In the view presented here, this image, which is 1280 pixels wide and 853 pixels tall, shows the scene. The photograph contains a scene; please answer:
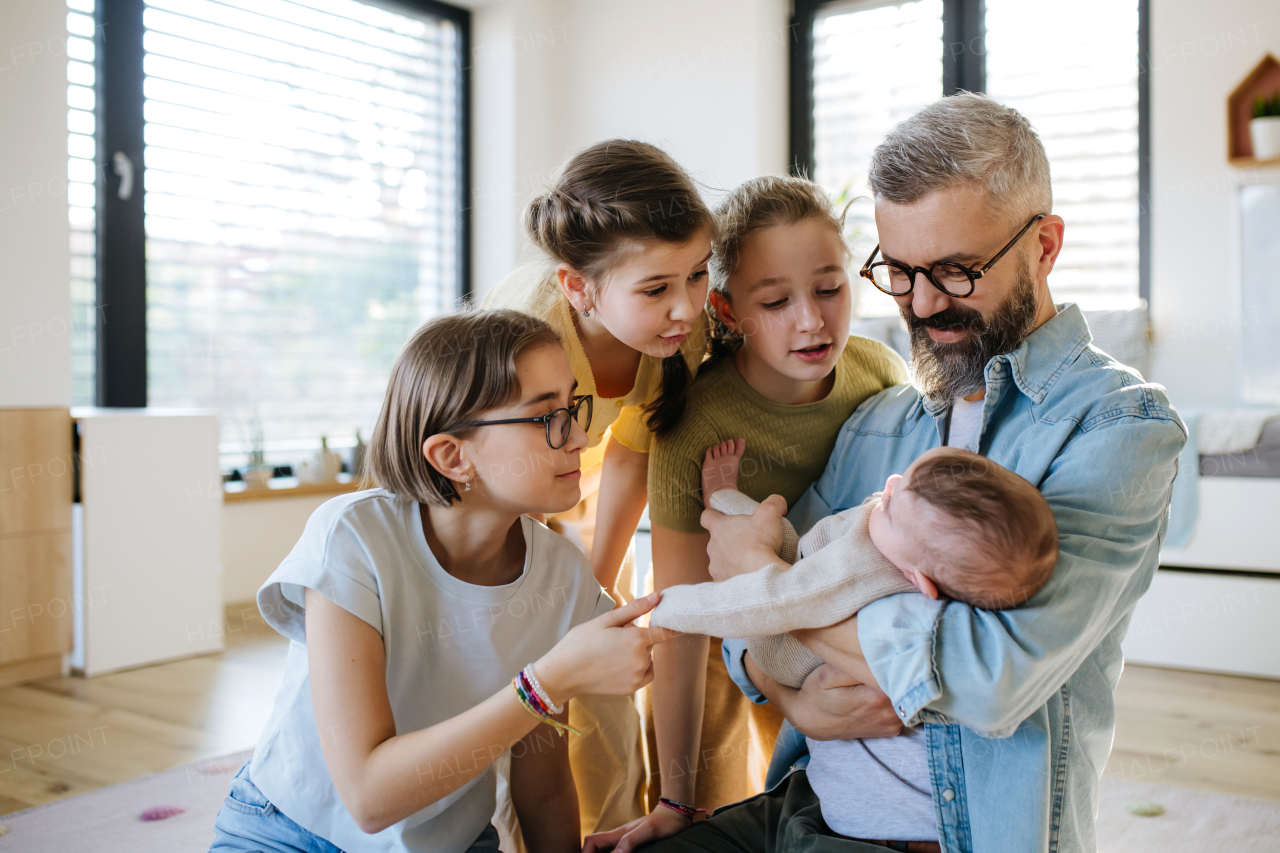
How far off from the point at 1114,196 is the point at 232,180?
137 inches

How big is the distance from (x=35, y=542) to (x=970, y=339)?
269 cm

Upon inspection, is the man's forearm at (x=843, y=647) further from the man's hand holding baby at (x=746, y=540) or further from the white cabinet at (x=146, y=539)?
the white cabinet at (x=146, y=539)

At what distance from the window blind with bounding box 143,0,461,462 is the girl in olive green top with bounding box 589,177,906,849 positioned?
2.89 meters

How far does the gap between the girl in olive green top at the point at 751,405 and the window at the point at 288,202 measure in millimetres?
2191

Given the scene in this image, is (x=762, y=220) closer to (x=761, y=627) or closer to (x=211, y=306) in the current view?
(x=761, y=627)

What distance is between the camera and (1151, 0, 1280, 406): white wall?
369 cm

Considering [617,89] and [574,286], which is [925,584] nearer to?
[574,286]

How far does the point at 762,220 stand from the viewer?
1423mm

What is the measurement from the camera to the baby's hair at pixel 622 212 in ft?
4.74

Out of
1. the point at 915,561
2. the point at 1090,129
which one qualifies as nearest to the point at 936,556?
the point at 915,561

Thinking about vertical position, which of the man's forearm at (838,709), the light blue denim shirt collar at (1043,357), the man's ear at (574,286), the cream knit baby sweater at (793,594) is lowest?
the man's forearm at (838,709)

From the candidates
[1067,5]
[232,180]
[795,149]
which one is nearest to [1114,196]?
[1067,5]

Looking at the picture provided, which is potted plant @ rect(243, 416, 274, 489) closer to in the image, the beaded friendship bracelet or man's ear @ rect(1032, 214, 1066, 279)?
the beaded friendship bracelet

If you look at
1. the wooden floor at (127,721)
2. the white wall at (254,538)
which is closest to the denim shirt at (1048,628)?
the wooden floor at (127,721)
